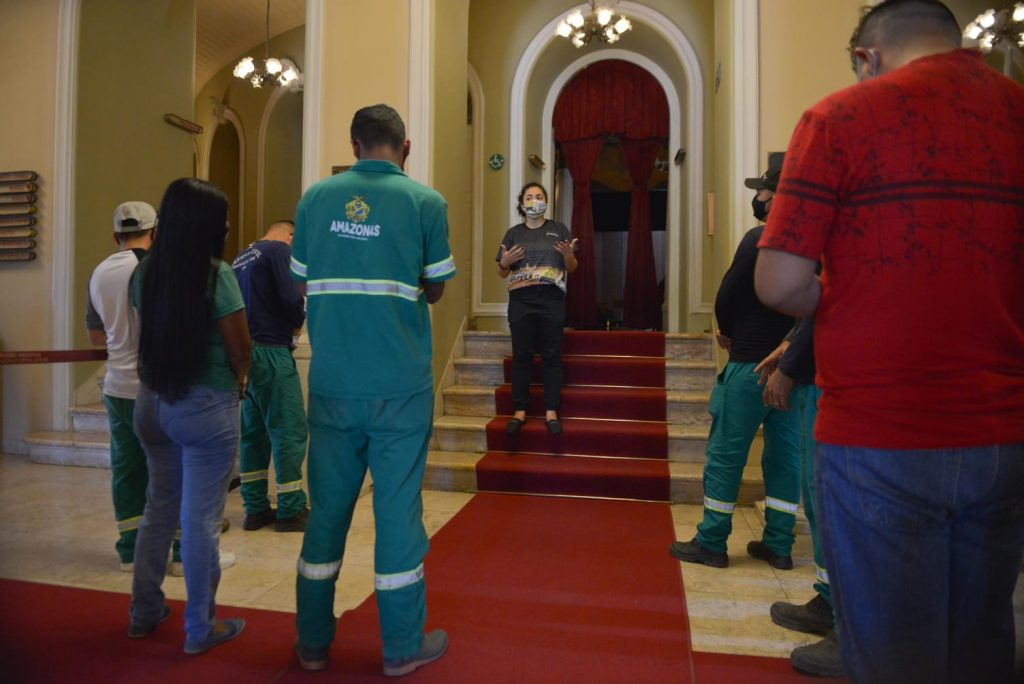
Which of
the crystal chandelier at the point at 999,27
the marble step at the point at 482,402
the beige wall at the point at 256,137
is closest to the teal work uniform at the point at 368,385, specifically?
the marble step at the point at 482,402

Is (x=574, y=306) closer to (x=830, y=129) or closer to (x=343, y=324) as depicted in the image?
(x=343, y=324)

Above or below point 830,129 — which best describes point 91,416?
below

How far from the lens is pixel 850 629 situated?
94 centimetres

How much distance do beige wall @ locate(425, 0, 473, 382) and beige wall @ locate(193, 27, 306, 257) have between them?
4.67 m

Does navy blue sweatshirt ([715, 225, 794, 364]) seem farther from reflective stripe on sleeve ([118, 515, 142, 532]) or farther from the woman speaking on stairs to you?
reflective stripe on sleeve ([118, 515, 142, 532])

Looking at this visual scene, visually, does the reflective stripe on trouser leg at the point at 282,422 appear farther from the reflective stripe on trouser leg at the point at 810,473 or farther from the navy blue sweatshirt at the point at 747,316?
the reflective stripe on trouser leg at the point at 810,473

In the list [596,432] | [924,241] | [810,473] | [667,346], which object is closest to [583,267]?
[667,346]

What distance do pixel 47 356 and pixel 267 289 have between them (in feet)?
2.92

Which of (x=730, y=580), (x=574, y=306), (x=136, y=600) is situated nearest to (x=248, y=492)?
(x=136, y=600)

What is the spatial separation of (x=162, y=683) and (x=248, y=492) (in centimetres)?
147

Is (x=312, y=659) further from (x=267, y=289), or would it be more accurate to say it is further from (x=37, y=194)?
(x=37, y=194)

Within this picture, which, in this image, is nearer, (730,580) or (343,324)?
(343,324)

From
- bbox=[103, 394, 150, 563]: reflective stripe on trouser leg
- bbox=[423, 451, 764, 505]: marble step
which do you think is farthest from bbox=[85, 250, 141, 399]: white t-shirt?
bbox=[423, 451, 764, 505]: marble step

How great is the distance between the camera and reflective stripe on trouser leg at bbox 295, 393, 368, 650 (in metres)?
1.67
